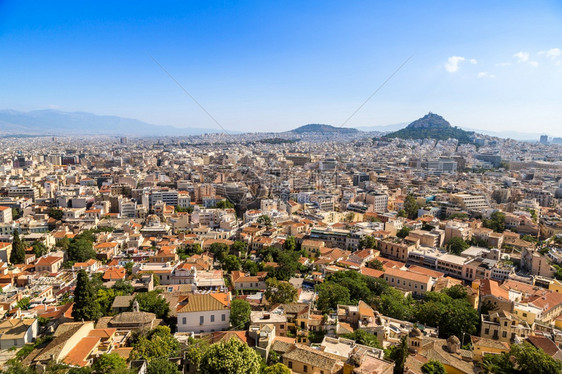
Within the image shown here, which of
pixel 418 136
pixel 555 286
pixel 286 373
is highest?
pixel 418 136

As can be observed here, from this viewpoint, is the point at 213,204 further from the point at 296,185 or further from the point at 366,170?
the point at 366,170

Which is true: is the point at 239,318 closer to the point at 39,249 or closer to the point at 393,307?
the point at 393,307

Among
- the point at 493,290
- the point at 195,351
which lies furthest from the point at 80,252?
the point at 493,290

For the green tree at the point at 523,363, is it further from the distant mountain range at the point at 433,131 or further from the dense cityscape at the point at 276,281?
the distant mountain range at the point at 433,131

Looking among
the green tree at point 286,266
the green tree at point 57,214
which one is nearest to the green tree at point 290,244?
the green tree at point 286,266

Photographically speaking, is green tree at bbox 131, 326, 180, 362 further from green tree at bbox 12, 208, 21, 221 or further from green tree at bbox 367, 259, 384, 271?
green tree at bbox 12, 208, 21, 221

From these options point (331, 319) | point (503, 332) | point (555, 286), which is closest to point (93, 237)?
point (331, 319)
